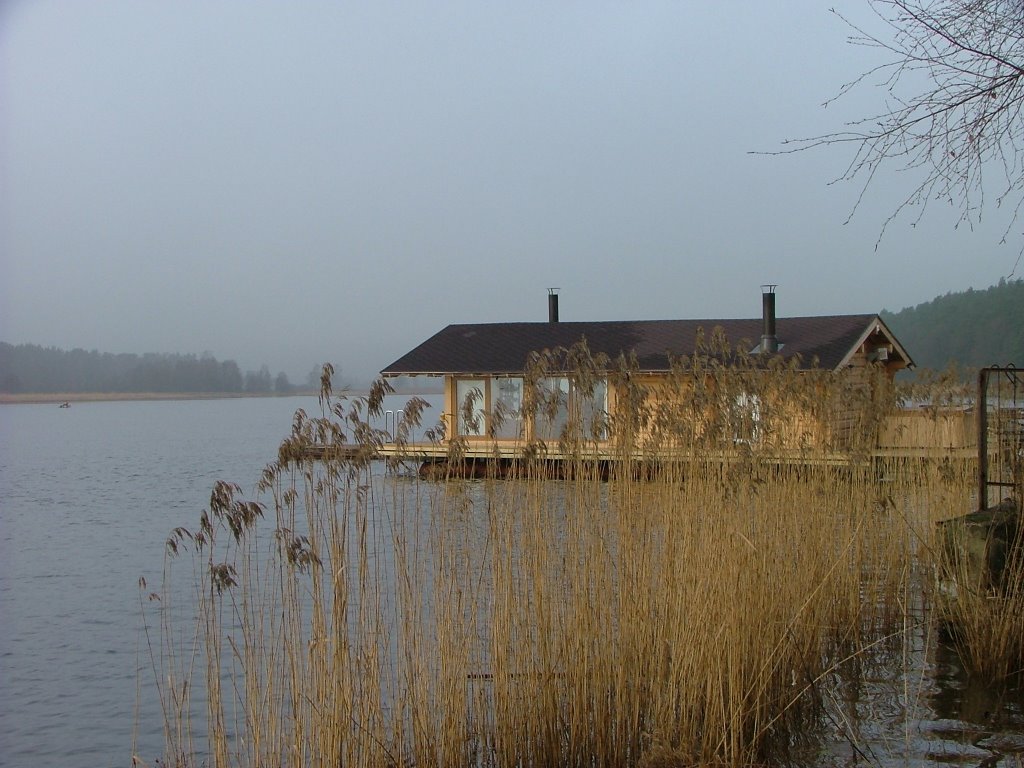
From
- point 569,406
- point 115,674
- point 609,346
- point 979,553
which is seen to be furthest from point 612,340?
point 569,406

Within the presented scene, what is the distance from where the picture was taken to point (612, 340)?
23609 millimetres

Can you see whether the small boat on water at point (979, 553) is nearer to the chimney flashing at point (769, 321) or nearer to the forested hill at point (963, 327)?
the chimney flashing at point (769, 321)

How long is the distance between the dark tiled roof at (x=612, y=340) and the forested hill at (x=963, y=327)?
11.8 meters

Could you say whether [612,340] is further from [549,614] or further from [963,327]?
[963,327]

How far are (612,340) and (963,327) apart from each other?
26653mm

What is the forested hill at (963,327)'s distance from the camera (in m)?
36.3

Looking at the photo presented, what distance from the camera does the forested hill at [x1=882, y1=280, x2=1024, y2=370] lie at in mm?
36281

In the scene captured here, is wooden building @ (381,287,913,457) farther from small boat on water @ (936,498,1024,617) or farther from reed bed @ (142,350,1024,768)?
reed bed @ (142,350,1024,768)

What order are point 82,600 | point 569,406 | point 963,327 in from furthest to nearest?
point 963,327, point 82,600, point 569,406

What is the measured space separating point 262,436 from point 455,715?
5717cm

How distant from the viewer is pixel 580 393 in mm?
4336

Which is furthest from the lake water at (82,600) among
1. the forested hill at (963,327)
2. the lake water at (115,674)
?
the forested hill at (963,327)

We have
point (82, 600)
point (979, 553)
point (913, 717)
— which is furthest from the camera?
point (82, 600)

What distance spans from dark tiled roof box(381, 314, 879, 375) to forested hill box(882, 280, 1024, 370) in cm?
1185
